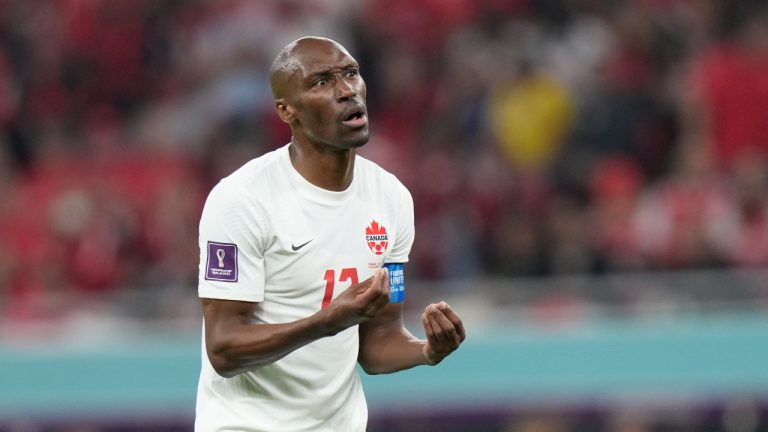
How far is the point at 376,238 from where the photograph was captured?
4.57m

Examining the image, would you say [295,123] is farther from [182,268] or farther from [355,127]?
[182,268]

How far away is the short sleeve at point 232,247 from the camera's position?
4289mm

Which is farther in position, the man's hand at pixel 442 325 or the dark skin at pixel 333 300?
the man's hand at pixel 442 325

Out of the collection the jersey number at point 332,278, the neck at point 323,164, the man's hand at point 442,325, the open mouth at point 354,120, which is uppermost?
the open mouth at point 354,120

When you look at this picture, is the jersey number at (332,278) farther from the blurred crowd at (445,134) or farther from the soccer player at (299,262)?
the blurred crowd at (445,134)

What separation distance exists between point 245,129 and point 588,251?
2.71 meters

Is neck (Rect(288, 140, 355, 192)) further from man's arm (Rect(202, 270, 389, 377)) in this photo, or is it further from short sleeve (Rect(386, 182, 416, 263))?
man's arm (Rect(202, 270, 389, 377))

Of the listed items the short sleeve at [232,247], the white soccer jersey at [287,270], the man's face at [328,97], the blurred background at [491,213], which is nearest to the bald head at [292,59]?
the man's face at [328,97]

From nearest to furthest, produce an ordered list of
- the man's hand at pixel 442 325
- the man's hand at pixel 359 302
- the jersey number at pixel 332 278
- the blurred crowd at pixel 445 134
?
the man's hand at pixel 359 302
the man's hand at pixel 442 325
the jersey number at pixel 332 278
the blurred crowd at pixel 445 134

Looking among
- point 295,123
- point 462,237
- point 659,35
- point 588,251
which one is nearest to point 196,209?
point 462,237

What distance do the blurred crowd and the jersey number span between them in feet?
14.4

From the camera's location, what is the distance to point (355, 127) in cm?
437

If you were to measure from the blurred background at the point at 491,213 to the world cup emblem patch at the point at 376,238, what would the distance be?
13.8 feet

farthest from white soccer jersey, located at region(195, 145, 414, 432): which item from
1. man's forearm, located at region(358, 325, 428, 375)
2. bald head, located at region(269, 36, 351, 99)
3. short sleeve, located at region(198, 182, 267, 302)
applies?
bald head, located at region(269, 36, 351, 99)
